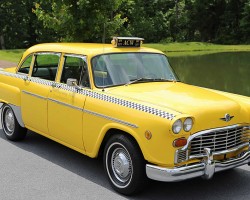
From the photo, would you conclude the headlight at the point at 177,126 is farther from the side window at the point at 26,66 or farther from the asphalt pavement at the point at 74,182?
the side window at the point at 26,66

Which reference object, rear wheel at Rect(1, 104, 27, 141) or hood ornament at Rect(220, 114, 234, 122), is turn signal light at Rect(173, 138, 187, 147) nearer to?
hood ornament at Rect(220, 114, 234, 122)

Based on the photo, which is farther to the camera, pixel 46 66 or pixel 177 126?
pixel 46 66

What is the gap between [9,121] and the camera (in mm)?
7488

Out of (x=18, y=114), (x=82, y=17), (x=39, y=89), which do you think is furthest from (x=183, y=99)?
(x=82, y=17)

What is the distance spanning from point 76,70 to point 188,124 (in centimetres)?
211

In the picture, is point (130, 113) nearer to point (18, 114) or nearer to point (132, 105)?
point (132, 105)

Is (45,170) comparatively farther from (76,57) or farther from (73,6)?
(73,6)

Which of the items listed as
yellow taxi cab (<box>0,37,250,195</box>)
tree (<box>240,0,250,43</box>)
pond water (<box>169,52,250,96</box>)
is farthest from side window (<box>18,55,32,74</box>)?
tree (<box>240,0,250,43</box>)

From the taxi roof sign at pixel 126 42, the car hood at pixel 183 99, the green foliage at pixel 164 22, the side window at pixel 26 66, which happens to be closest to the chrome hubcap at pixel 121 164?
the car hood at pixel 183 99

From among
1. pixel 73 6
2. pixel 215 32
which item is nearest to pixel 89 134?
pixel 73 6

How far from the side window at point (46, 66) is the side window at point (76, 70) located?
10.1 inches

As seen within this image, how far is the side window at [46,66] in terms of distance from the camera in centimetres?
651

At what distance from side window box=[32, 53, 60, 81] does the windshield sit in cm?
96

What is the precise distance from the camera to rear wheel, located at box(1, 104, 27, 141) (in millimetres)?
7325
